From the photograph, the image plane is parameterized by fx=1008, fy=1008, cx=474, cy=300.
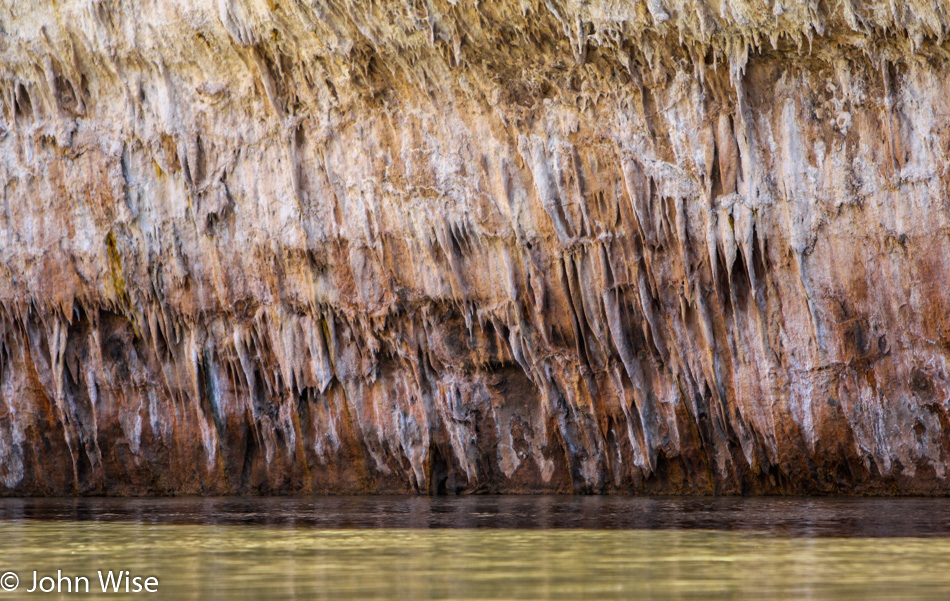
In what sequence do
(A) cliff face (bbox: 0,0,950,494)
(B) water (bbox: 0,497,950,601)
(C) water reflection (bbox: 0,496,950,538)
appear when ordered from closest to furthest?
(B) water (bbox: 0,497,950,601)
(C) water reflection (bbox: 0,496,950,538)
(A) cliff face (bbox: 0,0,950,494)

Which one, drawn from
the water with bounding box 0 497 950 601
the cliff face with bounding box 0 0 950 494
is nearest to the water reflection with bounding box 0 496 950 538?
the water with bounding box 0 497 950 601

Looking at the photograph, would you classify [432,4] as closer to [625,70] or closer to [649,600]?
[625,70]

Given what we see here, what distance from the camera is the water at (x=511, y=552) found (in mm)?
4109

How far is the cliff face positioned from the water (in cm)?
297

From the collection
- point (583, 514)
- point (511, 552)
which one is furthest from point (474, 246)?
point (511, 552)

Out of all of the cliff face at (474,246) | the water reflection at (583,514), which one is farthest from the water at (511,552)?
the cliff face at (474,246)

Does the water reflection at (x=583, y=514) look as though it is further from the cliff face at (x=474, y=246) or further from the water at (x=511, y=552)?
the cliff face at (x=474, y=246)

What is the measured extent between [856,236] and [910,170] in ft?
3.06

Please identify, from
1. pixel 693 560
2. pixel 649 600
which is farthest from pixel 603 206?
pixel 649 600

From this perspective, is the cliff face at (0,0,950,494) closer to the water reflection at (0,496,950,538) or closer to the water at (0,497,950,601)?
the water reflection at (0,496,950,538)

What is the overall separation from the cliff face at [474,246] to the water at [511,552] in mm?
2968

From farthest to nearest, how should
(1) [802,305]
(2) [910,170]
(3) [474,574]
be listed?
(1) [802,305], (2) [910,170], (3) [474,574]

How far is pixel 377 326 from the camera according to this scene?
47.8 feet

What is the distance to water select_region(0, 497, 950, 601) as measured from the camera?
→ 13.5ft
